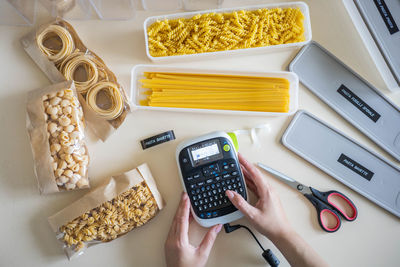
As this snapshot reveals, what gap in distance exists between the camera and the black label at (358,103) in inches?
34.8

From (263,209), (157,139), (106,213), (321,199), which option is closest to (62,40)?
(157,139)

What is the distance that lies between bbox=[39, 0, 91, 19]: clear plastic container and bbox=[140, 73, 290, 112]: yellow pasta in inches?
10.5

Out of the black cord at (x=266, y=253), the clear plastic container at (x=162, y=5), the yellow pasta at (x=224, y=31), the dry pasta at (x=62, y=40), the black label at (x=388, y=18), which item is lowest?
the black cord at (x=266, y=253)

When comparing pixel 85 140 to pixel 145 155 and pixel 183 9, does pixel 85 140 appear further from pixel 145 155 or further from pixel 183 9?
pixel 183 9

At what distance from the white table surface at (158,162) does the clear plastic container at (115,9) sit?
0.02m

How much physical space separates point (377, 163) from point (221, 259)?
523 millimetres

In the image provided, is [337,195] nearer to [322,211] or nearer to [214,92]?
[322,211]

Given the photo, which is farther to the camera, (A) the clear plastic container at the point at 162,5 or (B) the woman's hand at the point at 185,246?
(A) the clear plastic container at the point at 162,5

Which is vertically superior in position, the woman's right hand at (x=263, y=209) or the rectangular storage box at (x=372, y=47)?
the rectangular storage box at (x=372, y=47)

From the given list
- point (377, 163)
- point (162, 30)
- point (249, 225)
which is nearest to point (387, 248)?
point (377, 163)

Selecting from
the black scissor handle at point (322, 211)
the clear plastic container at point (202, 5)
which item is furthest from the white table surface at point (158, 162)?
the clear plastic container at point (202, 5)

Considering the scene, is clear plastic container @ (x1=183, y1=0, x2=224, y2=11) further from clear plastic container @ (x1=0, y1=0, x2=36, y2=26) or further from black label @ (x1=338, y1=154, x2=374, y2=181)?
black label @ (x1=338, y1=154, x2=374, y2=181)

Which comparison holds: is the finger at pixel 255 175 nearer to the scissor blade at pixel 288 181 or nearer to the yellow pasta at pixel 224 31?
the scissor blade at pixel 288 181

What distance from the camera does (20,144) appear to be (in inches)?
34.0
